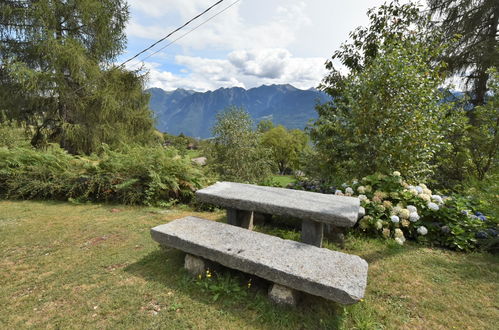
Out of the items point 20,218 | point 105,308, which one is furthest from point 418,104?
point 20,218

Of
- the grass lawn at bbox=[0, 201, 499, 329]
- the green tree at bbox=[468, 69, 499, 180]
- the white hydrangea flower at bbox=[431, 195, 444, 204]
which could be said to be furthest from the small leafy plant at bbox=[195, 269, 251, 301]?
the green tree at bbox=[468, 69, 499, 180]

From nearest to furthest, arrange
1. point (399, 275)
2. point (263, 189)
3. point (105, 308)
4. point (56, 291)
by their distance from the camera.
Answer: point (105, 308) → point (56, 291) → point (399, 275) → point (263, 189)

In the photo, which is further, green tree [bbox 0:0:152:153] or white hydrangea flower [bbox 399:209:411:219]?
green tree [bbox 0:0:152:153]

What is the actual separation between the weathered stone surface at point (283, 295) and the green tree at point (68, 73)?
10889 millimetres

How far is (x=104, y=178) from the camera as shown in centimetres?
576

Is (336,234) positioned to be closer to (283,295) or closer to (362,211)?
(362,211)

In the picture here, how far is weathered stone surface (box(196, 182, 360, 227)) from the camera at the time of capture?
2.73m

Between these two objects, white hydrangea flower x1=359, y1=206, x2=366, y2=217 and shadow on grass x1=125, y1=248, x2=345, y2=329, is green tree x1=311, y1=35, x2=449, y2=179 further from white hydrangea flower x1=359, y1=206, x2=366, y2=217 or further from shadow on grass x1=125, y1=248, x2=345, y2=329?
shadow on grass x1=125, y1=248, x2=345, y2=329

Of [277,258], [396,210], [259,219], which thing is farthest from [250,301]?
[396,210]

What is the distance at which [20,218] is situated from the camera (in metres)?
4.63

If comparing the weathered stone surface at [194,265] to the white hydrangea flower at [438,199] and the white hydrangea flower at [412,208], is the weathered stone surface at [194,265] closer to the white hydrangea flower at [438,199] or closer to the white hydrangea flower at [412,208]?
the white hydrangea flower at [412,208]

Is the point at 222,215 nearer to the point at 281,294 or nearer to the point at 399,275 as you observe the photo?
the point at 281,294

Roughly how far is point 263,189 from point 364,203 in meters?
1.79

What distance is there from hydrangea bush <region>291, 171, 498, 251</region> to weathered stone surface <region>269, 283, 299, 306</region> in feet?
7.04
